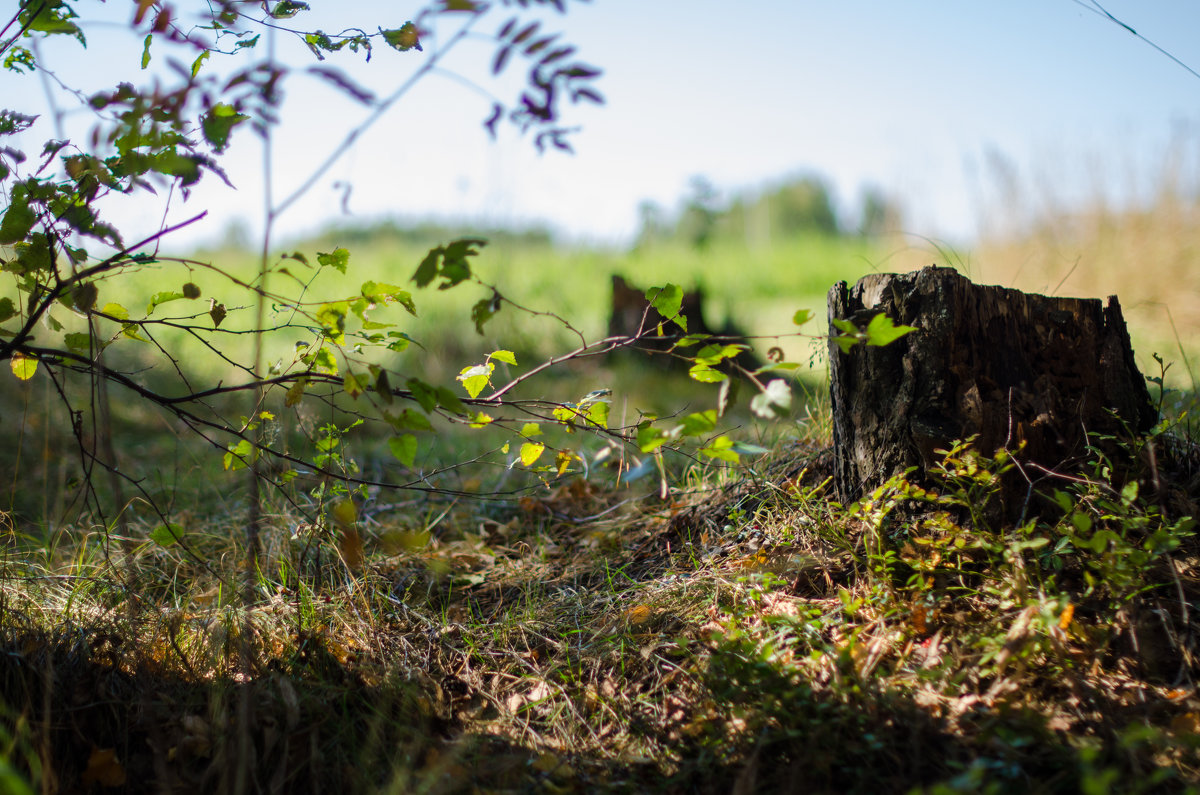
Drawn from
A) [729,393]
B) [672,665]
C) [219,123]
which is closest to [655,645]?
[672,665]

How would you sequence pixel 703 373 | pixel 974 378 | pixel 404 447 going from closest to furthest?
pixel 404 447 < pixel 703 373 < pixel 974 378

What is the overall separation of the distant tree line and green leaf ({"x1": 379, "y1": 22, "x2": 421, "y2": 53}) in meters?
1.72

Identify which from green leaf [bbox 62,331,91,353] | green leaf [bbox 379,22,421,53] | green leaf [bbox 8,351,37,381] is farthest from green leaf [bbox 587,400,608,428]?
green leaf [bbox 8,351,37,381]

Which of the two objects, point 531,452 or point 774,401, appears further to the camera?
point 531,452

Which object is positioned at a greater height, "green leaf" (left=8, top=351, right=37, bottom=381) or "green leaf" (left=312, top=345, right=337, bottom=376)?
"green leaf" (left=8, top=351, right=37, bottom=381)

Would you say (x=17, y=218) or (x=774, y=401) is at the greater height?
(x=17, y=218)

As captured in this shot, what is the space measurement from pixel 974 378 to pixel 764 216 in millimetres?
12884

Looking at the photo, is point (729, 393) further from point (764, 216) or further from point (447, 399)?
point (764, 216)

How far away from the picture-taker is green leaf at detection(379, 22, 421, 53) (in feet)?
4.86

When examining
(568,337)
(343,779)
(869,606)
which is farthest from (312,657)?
(568,337)

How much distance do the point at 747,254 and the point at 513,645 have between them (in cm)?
983

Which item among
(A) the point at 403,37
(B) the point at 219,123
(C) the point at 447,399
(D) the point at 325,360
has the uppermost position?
(A) the point at 403,37

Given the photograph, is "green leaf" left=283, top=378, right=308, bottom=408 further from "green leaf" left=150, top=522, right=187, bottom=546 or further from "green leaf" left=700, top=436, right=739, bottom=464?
"green leaf" left=700, top=436, right=739, bottom=464

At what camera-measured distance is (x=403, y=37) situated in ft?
4.89
